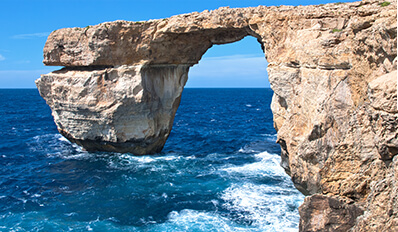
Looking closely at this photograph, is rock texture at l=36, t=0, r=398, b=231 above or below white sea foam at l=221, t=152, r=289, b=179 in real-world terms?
above

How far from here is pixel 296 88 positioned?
14.2 meters

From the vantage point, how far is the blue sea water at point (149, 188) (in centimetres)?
1455

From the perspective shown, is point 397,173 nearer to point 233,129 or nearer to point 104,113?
point 104,113

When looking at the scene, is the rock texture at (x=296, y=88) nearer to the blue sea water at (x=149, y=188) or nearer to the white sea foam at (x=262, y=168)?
the blue sea water at (x=149, y=188)

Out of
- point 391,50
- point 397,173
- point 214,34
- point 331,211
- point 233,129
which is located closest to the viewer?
point 397,173

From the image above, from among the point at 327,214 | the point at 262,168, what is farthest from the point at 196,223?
the point at 262,168

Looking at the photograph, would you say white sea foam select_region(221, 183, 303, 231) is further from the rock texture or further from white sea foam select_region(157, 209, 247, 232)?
the rock texture

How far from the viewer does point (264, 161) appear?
74.3 ft

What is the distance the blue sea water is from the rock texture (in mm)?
1864

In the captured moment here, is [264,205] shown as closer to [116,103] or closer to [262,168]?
[262,168]

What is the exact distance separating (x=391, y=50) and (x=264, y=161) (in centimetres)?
1440

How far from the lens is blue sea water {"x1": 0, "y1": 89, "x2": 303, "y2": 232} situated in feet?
47.8

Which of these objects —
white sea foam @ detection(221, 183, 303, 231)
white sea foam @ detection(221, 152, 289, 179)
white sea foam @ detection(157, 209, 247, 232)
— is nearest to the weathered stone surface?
white sea foam @ detection(221, 152, 289, 179)

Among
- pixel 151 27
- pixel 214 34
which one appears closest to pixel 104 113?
pixel 151 27
